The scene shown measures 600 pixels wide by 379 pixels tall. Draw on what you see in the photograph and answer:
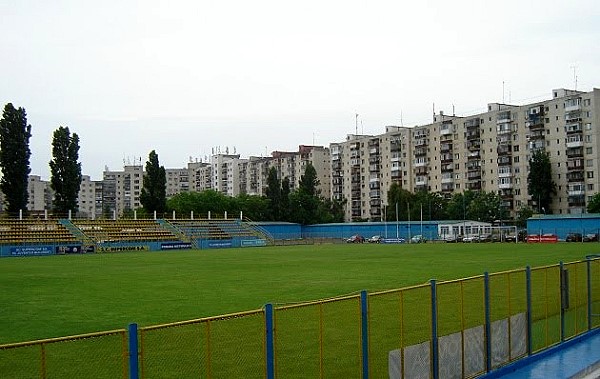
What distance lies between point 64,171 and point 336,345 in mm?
87846

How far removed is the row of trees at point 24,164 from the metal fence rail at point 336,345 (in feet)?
266

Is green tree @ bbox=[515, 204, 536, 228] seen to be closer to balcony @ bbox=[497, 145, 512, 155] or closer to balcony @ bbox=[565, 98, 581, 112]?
balcony @ bbox=[497, 145, 512, 155]

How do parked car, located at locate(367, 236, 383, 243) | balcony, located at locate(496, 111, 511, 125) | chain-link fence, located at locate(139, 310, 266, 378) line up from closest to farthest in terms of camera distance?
chain-link fence, located at locate(139, 310, 266, 378) < parked car, located at locate(367, 236, 383, 243) < balcony, located at locate(496, 111, 511, 125)

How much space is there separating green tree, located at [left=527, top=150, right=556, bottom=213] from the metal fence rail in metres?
102

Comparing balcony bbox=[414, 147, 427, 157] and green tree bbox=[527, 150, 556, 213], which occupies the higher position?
balcony bbox=[414, 147, 427, 157]

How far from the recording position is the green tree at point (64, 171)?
9338cm

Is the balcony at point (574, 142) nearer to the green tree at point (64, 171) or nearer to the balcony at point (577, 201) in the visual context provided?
the balcony at point (577, 201)

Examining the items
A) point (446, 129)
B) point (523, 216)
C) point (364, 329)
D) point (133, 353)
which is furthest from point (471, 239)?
point (133, 353)

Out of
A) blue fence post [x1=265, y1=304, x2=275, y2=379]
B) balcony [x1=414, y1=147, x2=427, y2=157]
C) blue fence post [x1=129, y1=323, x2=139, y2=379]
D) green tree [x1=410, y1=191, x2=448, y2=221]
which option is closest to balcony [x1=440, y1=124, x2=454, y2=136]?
balcony [x1=414, y1=147, x2=427, y2=157]

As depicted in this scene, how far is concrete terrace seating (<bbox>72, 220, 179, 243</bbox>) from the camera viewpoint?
3302 inches

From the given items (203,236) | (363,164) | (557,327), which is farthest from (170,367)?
(363,164)

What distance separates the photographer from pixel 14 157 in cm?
8838

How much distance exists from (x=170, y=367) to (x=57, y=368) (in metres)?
1.96

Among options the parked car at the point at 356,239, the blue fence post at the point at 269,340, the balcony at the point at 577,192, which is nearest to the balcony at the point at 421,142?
the balcony at the point at 577,192
